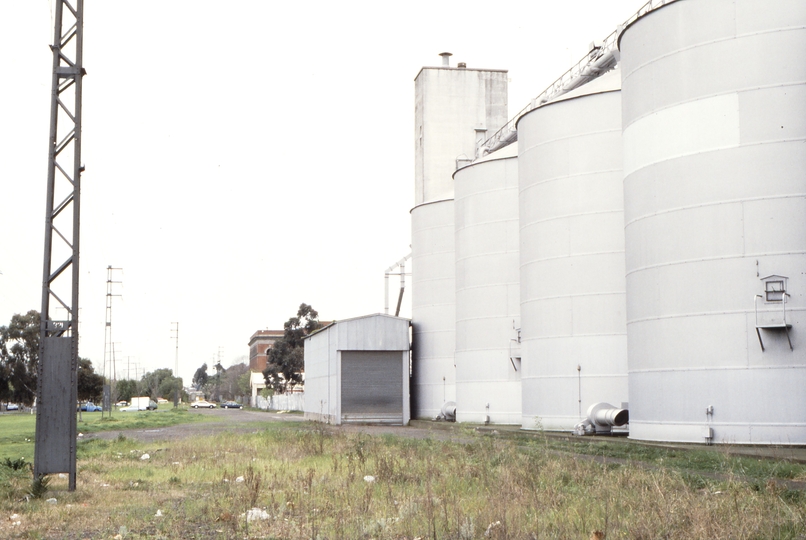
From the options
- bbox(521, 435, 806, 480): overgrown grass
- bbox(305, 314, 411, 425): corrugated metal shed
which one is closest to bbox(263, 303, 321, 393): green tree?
bbox(305, 314, 411, 425): corrugated metal shed

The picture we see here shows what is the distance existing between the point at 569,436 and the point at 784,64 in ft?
37.2

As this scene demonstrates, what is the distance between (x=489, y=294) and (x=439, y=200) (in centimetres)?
1021

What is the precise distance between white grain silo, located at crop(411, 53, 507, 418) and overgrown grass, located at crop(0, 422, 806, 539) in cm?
2740

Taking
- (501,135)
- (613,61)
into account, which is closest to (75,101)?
(613,61)

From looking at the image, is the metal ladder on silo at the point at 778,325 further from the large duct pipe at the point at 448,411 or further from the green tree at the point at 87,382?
the green tree at the point at 87,382

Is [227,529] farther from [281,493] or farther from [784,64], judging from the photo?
[784,64]

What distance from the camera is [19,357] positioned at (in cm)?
7900

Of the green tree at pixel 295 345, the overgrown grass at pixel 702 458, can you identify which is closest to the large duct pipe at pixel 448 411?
the overgrown grass at pixel 702 458

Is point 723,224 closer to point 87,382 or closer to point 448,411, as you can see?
point 448,411

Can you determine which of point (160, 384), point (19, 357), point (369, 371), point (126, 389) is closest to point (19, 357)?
point (19, 357)

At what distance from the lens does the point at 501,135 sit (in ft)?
155

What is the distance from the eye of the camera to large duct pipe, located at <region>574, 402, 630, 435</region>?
1011 inches

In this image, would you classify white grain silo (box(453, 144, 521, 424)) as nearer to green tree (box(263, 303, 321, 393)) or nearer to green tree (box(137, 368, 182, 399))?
green tree (box(263, 303, 321, 393))

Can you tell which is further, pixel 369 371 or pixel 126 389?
pixel 126 389
